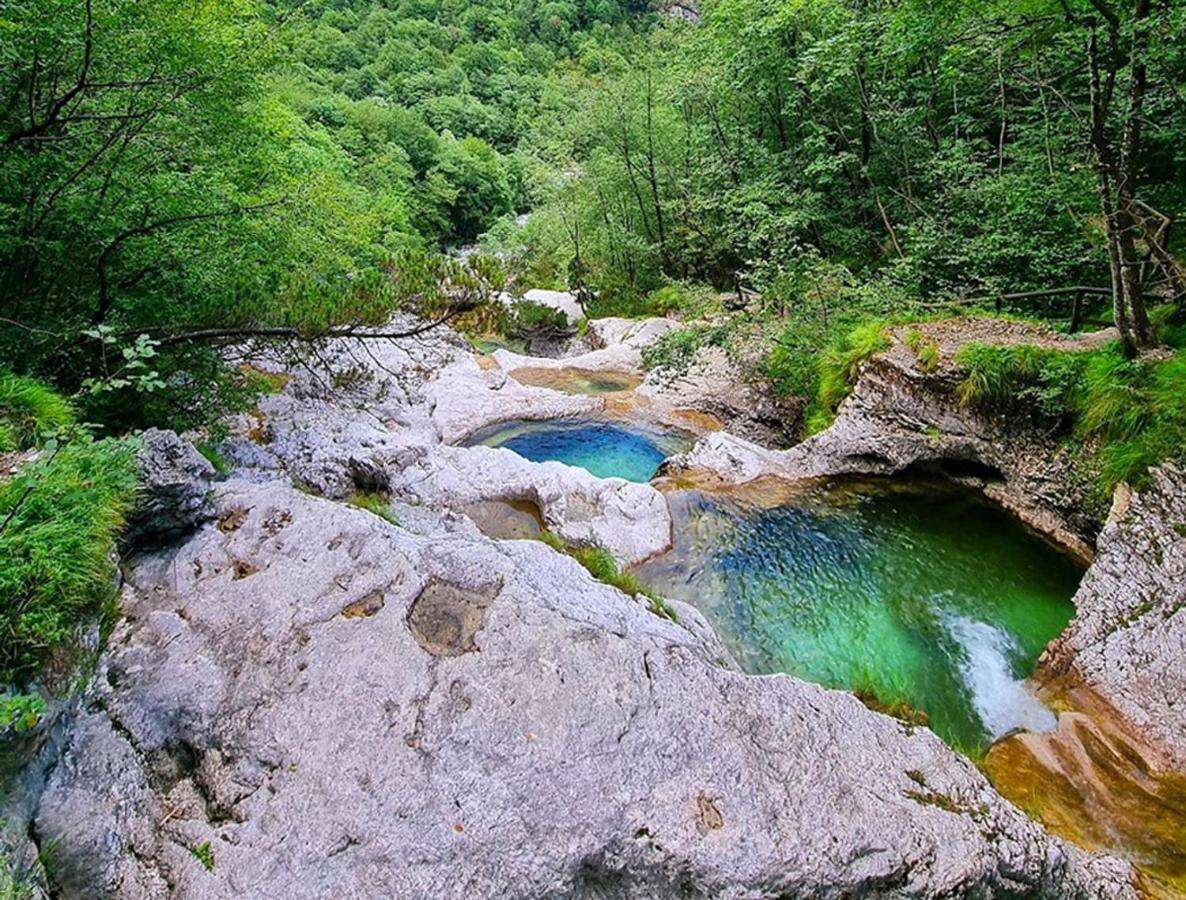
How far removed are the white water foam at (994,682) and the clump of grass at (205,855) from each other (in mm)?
5834

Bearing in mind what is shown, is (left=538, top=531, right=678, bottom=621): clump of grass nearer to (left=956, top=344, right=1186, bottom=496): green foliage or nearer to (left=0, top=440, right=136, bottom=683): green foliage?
(left=0, top=440, right=136, bottom=683): green foliage

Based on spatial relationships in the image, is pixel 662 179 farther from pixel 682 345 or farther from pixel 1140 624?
pixel 1140 624

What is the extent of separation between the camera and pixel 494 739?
303 centimetres

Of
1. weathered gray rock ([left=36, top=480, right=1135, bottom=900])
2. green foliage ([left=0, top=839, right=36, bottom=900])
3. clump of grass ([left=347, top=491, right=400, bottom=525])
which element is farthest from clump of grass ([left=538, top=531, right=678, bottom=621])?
green foliage ([left=0, top=839, right=36, bottom=900])

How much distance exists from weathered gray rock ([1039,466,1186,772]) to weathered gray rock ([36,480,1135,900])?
5.37 feet

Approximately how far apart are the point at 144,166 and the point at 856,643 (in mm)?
8350

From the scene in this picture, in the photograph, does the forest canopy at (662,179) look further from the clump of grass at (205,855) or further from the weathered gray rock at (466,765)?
the clump of grass at (205,855)

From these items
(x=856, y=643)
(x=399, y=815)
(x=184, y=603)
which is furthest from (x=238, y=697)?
(x=856, y=643)

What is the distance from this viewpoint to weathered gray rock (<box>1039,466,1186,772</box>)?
14.7 ft

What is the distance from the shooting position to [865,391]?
869 cm

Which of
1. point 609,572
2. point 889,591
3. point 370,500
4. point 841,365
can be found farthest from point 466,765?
point 841,365

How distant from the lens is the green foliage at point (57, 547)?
7.57ft

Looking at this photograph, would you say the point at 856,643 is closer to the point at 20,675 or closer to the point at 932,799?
the point at 932,799

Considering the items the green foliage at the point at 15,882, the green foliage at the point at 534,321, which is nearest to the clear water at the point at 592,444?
the green foliage at the point at 534,321
